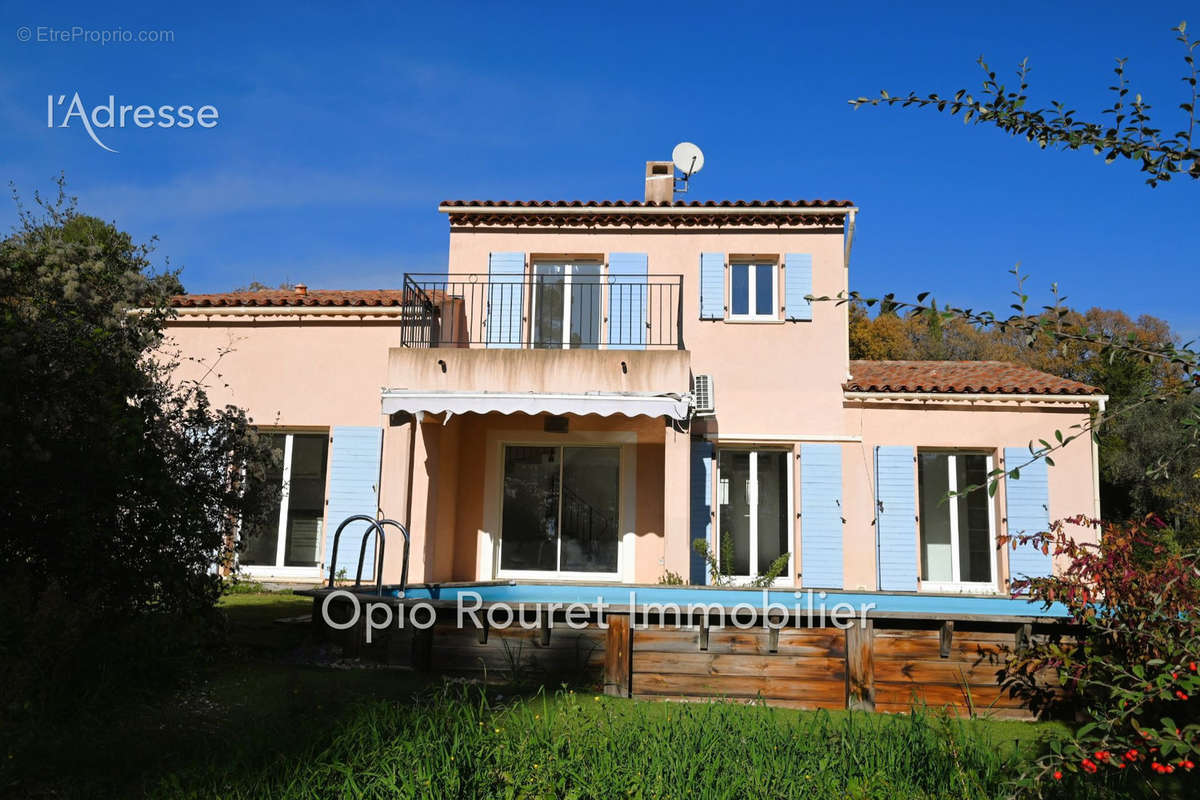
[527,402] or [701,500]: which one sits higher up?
[527,402]

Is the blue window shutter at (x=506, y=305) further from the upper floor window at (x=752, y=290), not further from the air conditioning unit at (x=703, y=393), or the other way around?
the upper floor window at (x=752, y=290)

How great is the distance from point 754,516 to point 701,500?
1.29 meters

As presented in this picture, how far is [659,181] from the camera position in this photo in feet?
72.9

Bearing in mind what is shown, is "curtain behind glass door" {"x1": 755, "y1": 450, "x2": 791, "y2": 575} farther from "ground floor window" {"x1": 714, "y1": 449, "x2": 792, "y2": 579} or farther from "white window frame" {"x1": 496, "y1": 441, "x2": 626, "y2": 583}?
"white window frame" {"x1": 496, "y1": 441, "x2": 626, "y2": 583}

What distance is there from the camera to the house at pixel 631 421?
18.6 m

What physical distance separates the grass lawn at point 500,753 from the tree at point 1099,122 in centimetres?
433

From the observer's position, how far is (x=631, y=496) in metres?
19.5

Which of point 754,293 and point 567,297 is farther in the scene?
point 567,297

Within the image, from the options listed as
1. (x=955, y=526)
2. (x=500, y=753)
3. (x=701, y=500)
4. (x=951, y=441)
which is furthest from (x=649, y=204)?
(x=500, y=753)

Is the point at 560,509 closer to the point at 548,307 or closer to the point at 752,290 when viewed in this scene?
the point at 548,307

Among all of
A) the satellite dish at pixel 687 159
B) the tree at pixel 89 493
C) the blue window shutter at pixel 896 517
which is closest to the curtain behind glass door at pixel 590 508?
the blue window shutter at pixel 896 517

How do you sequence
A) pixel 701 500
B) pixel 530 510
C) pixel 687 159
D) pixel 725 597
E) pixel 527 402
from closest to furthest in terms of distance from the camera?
1. pixel 725 597
2. pixel 527 402
3. pixel 701 500
4. pixel 530 510
5. pixel 687 159

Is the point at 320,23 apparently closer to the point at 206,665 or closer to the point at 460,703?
the point at 206,665

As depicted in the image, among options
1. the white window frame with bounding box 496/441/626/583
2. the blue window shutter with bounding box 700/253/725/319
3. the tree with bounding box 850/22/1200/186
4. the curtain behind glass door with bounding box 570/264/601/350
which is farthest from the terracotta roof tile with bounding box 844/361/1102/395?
the tree with bounding box 850/22/1200/186
